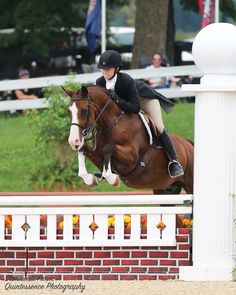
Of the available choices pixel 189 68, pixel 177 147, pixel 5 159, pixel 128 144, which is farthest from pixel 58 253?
pixel 189 68

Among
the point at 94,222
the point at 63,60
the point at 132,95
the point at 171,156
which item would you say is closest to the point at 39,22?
the point at 63,60

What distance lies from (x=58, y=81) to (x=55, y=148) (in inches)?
153

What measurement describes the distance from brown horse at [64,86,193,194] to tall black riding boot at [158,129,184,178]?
0.06 m

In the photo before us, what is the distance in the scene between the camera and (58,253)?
1131 centimetres

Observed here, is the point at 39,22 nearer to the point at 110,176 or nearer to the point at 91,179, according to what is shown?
the point at 91,179

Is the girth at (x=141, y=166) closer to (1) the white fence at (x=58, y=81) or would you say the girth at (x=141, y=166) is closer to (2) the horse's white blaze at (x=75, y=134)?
(2) the horse's white blaze at (x=75, y=134)

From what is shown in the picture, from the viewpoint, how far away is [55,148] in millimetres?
18875

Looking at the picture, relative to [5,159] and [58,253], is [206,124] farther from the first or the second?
[5,159]

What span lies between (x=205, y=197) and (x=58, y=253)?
136cm

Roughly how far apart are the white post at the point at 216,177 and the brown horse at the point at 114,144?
1.46m

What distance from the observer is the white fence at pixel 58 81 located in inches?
880

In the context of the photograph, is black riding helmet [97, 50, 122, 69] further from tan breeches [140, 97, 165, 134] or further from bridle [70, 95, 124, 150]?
tan breeches [140, 97, 165, 134]

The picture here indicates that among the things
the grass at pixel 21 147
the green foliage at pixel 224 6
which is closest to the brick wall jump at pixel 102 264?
the grass at pixel 21 147

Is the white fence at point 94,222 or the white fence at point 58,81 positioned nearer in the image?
the white fence at point 94,222
